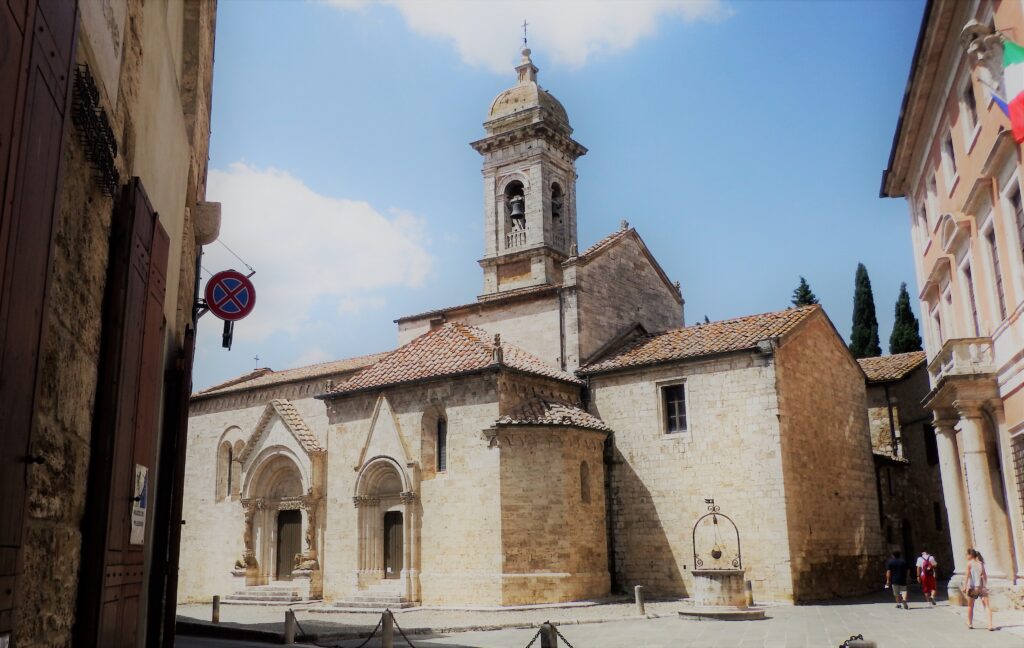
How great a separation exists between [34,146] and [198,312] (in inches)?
351

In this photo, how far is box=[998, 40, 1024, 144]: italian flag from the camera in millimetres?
11930

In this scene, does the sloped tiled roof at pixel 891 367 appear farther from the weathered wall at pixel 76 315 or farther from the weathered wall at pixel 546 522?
the weathered wall at pixel 76 315

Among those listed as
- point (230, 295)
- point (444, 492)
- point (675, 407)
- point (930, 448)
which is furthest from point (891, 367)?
point (230, 295)

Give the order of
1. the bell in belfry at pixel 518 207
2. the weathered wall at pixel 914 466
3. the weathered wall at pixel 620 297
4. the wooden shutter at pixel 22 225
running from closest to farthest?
the wooden shutter at pixel 22 225, the weathered wall at pixel 620 297, the weathered wall at pixel 914 466, the bell in belfry at pixel 518 207

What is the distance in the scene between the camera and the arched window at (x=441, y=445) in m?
23.6

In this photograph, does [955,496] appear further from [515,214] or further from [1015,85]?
[515,214]

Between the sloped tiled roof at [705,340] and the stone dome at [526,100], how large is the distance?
1121 cm

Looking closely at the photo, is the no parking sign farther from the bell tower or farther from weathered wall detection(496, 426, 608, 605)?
the bell tower

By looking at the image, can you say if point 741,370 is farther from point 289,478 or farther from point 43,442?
point 43,442

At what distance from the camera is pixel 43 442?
434 cm

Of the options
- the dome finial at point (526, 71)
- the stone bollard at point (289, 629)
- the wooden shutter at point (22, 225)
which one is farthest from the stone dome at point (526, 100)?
the wooden shutter at point (22, 225)

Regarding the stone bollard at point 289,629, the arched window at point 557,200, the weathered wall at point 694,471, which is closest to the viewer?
the stone bollard at point 289,629

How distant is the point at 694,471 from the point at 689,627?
6770mm

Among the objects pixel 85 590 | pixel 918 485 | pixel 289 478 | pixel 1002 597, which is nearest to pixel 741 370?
pixel 1002 597
